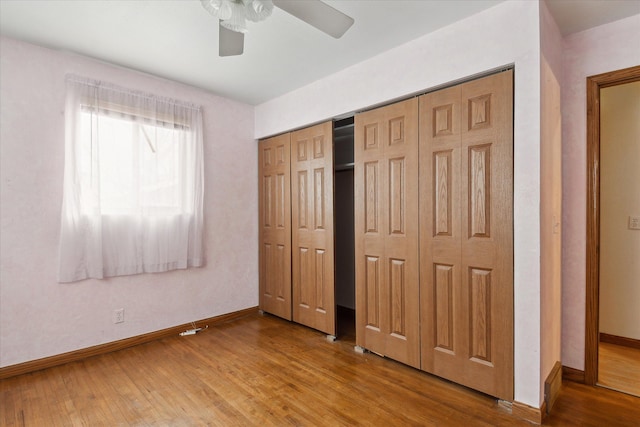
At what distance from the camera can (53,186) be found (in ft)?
8.92

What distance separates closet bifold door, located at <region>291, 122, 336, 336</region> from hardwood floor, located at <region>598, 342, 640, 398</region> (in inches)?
84.6

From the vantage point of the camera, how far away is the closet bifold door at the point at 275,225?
373 centimetres

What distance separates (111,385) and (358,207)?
7.70 feet

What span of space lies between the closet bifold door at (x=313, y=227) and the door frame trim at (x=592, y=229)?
2.01 m

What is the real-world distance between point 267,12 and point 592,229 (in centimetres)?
Answer: 262

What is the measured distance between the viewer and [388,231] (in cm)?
270

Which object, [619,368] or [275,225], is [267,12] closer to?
[275,225]

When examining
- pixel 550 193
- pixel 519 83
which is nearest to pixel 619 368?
pixel 550 193

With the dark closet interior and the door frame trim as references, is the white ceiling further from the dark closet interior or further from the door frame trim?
the dark closet interior

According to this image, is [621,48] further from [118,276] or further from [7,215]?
[7,215]

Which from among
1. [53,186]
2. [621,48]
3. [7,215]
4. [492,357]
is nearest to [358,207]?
[492,357]

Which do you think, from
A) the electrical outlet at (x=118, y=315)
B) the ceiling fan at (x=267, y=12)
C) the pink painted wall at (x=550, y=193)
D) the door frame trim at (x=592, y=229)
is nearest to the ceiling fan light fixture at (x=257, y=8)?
the ceiling fan at (x=267, y=12)

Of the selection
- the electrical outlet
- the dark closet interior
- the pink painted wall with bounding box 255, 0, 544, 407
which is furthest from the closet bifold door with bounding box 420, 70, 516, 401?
the electrical outlet

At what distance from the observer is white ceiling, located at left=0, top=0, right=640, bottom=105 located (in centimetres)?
212
